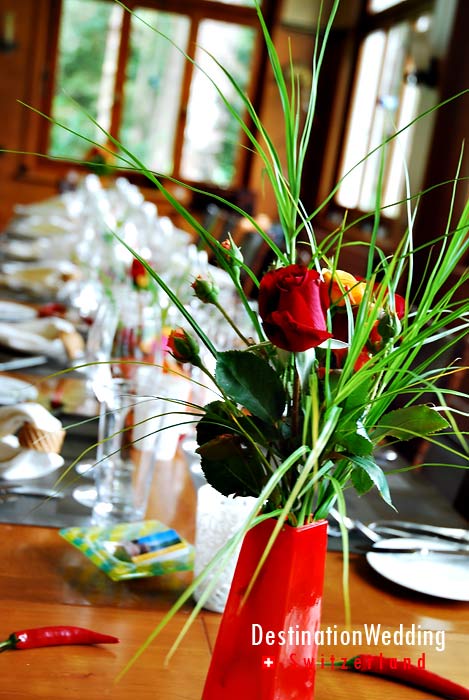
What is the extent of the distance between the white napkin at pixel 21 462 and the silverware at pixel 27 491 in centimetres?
3

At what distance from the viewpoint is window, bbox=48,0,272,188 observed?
8680 mm

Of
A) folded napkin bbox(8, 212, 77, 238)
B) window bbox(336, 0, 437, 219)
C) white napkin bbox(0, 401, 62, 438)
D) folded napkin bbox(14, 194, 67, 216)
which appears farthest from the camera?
window bbox(336, 0, 437, 219)

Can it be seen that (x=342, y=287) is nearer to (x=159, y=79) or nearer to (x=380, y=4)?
(x=380, y=4)

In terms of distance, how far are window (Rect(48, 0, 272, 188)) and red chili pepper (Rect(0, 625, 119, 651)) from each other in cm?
812

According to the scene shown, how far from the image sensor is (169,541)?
1135mm

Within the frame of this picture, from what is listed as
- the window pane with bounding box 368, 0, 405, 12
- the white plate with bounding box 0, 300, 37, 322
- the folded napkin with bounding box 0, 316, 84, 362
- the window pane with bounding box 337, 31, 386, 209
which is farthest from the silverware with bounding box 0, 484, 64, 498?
the window pane with bounding box 368, 0, 405, 12

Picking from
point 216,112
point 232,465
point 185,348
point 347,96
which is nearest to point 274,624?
point 232,465

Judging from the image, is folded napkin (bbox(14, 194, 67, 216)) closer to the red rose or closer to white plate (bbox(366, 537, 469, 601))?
white plate (bbox(366, 537, 469, 601))

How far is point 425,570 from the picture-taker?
3.92 feet

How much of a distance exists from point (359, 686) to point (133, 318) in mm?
918

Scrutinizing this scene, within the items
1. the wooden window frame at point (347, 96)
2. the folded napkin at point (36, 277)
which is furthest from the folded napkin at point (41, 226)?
the wooden window frame at point (347, 96)

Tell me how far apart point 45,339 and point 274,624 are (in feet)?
5.21

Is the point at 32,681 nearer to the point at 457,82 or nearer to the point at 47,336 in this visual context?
the point at 47,336

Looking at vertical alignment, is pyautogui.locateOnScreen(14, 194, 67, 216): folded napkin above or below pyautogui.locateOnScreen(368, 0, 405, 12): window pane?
below
